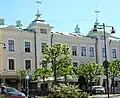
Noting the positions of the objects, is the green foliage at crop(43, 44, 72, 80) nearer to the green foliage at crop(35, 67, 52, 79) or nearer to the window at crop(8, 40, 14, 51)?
the green foliage at crop(35, 67, 52, 79)

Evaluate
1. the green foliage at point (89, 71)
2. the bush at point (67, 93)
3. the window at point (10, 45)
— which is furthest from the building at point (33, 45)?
the bush at point (67, 93)

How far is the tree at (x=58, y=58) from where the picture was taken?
4250 centimetres

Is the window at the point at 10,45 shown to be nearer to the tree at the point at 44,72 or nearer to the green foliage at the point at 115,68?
the tree at the point at 44,72

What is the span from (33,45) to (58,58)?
10207 millimetres

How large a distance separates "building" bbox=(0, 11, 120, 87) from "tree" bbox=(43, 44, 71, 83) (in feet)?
27.0

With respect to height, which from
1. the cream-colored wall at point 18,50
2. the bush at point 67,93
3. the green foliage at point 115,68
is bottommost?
the bush at point 67,93

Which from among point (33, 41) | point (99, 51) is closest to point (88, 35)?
point (99, 51)

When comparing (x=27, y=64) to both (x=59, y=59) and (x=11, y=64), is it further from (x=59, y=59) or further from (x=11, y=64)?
(x=59, y=59)

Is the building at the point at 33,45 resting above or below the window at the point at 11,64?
above

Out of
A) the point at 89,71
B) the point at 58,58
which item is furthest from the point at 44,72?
the point at 89,71

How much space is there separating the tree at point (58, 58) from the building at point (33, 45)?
8.23m

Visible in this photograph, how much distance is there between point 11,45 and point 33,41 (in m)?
3.68

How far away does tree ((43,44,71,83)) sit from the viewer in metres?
42.5

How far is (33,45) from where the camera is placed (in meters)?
53.1
